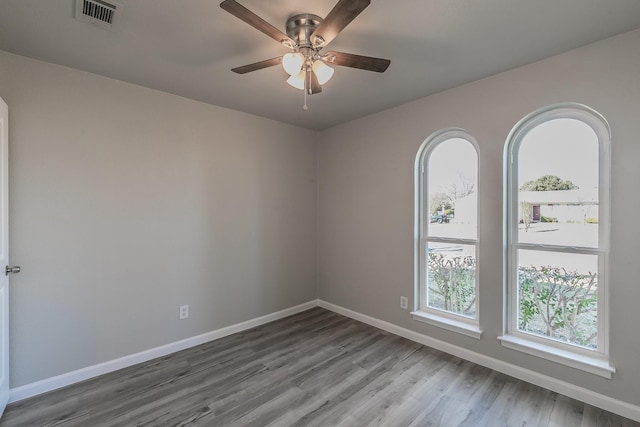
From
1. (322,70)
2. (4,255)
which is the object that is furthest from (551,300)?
(4,255)

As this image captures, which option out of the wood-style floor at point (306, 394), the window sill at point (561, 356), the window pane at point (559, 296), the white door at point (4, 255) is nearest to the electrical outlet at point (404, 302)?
the wood-style floor at point (306, 394)

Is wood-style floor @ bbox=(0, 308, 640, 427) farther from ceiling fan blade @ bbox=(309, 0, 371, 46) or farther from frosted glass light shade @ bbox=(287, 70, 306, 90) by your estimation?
ceiling fan blade @ bbox=(309, 0, 371, 46)

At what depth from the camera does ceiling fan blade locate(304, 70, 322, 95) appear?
185 cm

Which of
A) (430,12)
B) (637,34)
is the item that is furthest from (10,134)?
(637,34)

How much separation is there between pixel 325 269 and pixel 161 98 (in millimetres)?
2786

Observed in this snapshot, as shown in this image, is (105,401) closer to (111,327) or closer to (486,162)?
(111,327)

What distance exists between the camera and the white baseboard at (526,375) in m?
1.91

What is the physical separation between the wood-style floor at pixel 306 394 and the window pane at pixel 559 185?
1.22 meters

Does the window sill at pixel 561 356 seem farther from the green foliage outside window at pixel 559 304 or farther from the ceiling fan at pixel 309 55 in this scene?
the ceiling fan at pixel 309 55

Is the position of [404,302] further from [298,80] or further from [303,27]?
[303,27]

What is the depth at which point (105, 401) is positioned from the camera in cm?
207

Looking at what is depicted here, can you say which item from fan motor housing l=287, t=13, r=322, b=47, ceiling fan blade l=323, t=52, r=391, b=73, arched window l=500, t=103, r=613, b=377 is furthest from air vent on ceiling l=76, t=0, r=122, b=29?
arched window l=500, t=103, r=613, b=377

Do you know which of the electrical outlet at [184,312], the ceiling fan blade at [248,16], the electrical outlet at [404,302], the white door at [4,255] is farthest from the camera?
the electrical outlet at [404,302]

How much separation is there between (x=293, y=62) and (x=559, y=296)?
2.64 metres
